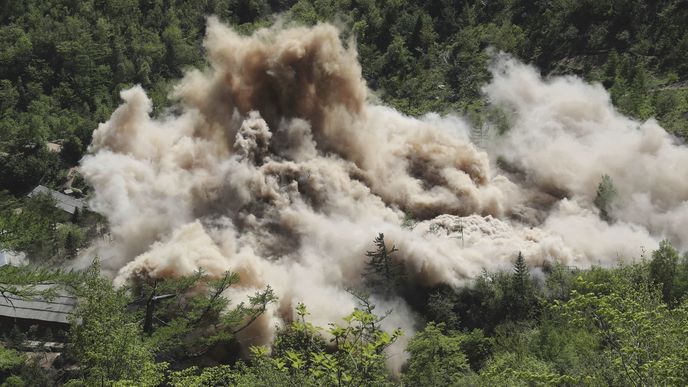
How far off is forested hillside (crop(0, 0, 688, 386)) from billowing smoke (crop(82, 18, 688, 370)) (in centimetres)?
20

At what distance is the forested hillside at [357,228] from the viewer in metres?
17.0

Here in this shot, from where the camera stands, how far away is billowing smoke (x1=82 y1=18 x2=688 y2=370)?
40812 mm

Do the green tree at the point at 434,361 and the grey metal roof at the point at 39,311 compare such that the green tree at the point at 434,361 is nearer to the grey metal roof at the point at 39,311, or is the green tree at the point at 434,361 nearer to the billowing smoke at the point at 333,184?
the billowing smoke at the point at 333,184

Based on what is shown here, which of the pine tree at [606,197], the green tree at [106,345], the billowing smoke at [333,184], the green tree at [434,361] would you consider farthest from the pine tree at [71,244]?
the pine tree at [606,197]

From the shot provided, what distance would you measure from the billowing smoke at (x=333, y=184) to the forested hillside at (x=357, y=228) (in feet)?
0.67

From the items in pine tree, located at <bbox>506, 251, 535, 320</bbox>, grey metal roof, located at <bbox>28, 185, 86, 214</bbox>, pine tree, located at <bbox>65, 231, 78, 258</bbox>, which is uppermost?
grey metal roof, located at <bbox>28, 185, 86, 214</bbox>

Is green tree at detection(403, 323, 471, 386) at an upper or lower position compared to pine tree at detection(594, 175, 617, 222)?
lower

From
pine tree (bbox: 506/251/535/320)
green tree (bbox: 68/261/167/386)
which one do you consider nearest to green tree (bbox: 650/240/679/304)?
pine tree (bbox: 506/251/535/320)

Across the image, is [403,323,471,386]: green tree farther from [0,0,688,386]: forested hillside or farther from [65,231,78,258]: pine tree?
[65,231,78,258]: pine tree

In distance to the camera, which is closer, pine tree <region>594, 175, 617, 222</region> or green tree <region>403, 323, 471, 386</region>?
green tree <region>403, 323, 471, 386</region>

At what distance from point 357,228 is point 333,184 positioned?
4.53 m

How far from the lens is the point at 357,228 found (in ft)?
145

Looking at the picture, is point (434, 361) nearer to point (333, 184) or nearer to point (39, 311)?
point (333, 184)

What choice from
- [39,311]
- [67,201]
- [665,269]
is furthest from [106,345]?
[67,201]
